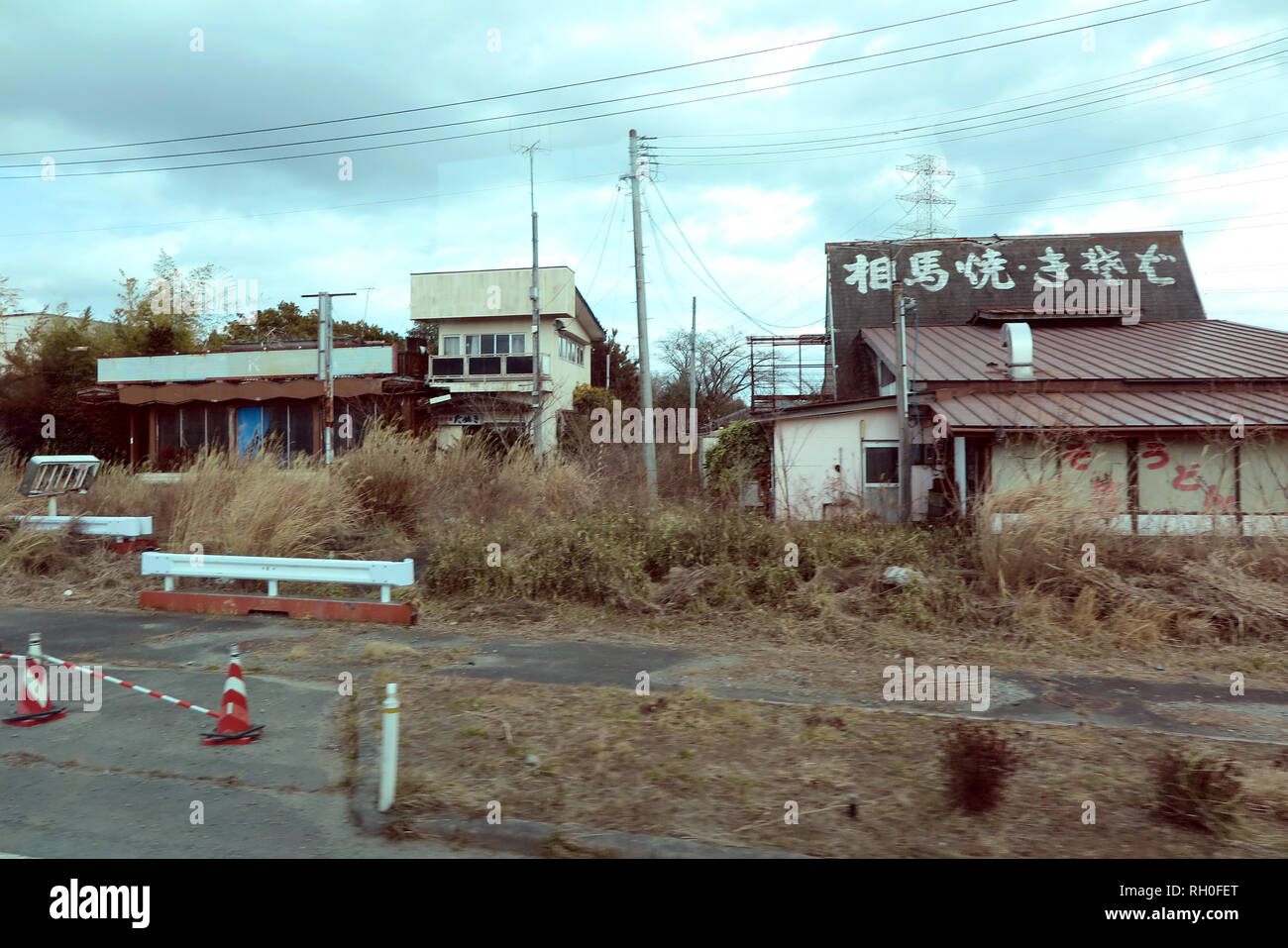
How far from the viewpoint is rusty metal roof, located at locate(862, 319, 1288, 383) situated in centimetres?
1661

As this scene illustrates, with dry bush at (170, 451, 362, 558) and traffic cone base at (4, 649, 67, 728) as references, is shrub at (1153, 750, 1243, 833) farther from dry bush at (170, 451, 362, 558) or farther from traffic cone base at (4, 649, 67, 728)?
dry bush at (170, 451, 362, 558)

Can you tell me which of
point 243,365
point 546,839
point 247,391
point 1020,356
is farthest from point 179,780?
point 243,365

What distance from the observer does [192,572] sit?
34.2 ft

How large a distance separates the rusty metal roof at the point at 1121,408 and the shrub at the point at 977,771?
9543 millimetres

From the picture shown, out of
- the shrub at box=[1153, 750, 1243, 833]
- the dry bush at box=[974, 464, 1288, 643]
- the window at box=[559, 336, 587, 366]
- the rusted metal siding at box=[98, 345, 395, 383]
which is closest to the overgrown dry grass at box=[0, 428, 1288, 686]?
the dry bush at box=[974, 464, 1288, 643]

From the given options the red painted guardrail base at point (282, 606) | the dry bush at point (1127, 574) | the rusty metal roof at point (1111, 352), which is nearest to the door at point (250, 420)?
A: the red painted guardrail base at point (282, 606)

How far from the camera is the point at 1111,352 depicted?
731 inches

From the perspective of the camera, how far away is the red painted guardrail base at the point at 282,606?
383 inches

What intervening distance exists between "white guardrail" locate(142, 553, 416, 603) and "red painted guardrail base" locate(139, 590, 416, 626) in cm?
18

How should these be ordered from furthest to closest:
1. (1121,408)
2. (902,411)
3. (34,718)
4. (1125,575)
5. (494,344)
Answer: (494,344) < (902,411) < (1121,408) < (1125,575) < (34,718)

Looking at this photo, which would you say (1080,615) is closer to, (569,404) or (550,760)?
(550,760)

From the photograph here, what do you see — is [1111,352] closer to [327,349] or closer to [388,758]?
[327,349]

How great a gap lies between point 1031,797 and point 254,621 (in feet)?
28.0

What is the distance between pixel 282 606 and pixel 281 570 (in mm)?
436
